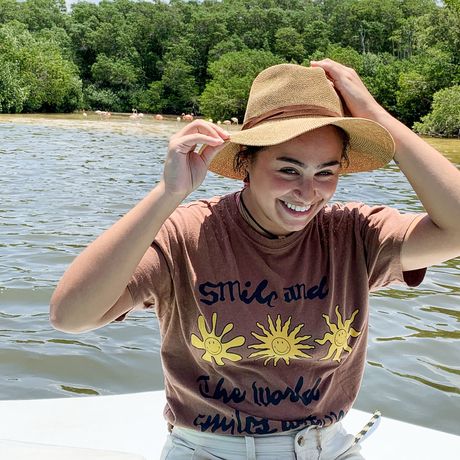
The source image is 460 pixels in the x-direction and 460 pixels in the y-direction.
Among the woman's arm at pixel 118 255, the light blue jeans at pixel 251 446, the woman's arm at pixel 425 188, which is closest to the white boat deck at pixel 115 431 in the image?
the light blue jeans at pixel 251 446

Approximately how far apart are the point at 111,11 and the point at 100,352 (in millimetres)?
55696

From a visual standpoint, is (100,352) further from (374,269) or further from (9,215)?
(9,215)

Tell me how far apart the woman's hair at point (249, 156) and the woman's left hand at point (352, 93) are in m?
0.08

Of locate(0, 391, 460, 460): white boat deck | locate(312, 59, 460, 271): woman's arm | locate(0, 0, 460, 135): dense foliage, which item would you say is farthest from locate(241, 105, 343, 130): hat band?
locate(0, 0, 460, 135): dense foliage

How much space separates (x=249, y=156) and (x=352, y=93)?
298mm

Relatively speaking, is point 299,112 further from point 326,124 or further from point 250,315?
point 250,315

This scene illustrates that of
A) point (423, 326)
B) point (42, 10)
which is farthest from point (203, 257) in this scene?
point (42, 10)

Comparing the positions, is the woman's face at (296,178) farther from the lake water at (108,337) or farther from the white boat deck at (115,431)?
the lake water at (108,337)

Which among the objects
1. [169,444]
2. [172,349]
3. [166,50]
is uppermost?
[172,349]

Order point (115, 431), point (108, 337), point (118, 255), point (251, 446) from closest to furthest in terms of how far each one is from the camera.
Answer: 1. point (118, 255)
2. point (251, 446)
3. point (115, 431)
4. point (108, 337)

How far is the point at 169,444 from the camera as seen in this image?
5.64 feet

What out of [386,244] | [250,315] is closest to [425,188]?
[386,244]

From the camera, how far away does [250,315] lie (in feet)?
5.39

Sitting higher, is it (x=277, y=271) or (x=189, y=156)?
(x=189, y=156)
